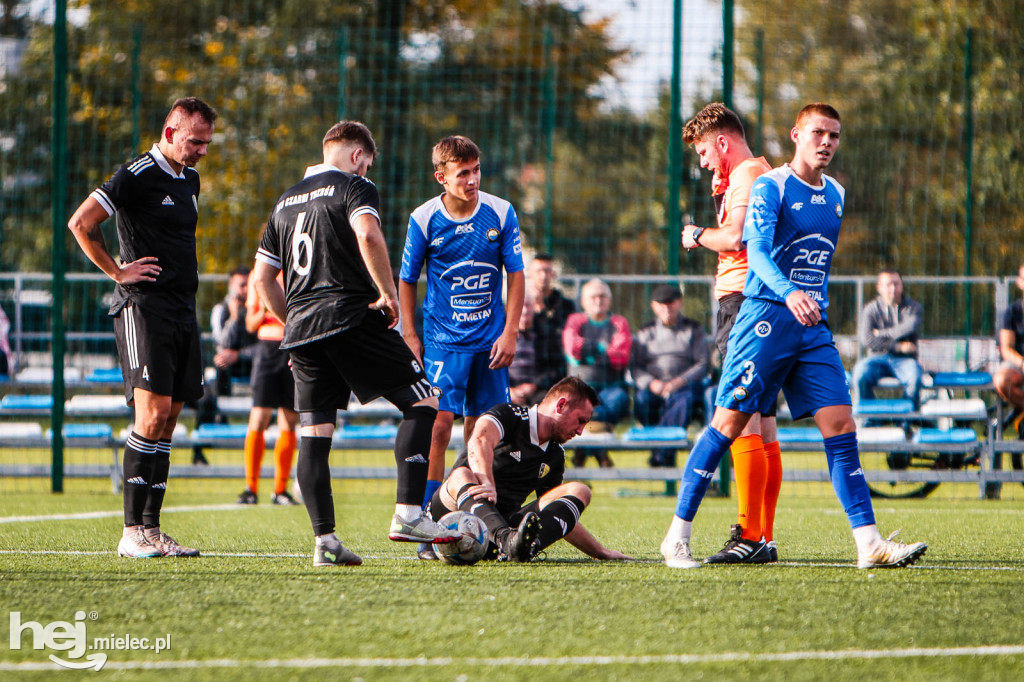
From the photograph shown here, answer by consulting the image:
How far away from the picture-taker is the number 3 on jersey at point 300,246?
5.05 m

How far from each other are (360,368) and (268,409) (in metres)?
4.20


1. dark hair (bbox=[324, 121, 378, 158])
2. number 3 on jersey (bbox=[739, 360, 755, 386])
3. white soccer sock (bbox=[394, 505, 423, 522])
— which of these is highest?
dark hair (bbox=[324, 121, 378, 158])

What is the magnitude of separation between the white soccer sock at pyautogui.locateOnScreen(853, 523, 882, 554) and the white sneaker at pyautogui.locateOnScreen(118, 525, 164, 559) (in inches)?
125

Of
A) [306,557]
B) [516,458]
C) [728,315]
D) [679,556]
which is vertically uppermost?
[728,315]

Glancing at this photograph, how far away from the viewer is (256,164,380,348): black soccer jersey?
16.3 feet

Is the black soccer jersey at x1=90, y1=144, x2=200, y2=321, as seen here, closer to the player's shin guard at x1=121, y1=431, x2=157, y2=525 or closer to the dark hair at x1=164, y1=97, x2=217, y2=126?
the dark hair at x1=164, y1=97, x2=217, y2=126

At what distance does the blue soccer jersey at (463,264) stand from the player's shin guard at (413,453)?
96 centimetres

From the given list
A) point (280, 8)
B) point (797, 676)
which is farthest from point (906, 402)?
point (280, 8)

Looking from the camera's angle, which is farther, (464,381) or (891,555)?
(464,381)

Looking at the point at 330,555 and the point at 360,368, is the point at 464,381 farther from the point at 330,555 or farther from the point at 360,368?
the point at 330,555

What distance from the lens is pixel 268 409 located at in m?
9.01

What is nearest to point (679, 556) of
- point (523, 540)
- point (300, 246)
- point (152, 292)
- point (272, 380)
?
point (523, 540)

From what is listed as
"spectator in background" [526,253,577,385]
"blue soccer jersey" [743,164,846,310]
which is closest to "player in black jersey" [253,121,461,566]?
"blue soccer jersey" [743,164,846,310]

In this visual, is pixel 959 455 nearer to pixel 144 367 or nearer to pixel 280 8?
pixel 144 367
